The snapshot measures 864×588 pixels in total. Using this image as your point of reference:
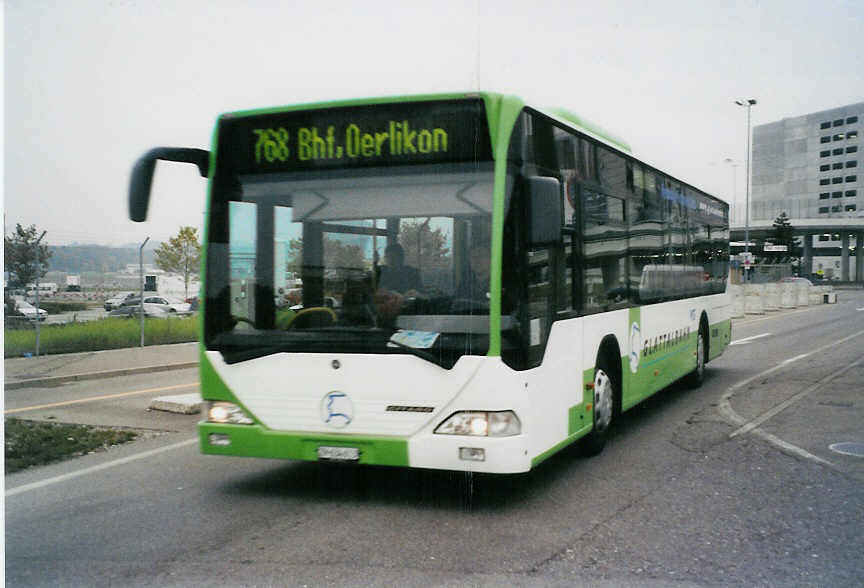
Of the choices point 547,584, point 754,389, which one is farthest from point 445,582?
point 754,389

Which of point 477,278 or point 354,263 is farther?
point 354,263

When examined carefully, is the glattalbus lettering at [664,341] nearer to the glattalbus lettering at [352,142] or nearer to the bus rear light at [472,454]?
the bus rear light at [472,454]

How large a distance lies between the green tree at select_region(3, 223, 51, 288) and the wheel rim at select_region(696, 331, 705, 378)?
10543 millimetres

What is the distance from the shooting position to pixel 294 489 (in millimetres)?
6684

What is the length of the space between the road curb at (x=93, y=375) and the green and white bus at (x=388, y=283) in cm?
870

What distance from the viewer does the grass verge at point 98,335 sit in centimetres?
1692

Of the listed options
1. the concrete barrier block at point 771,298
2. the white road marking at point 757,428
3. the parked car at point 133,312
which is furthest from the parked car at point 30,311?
the concrete barrier block at point 771,298

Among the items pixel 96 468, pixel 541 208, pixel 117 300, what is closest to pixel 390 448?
pixel 541 208

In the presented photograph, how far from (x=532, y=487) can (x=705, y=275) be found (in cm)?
730

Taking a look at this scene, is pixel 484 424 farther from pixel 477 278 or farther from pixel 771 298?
pixel 771 298

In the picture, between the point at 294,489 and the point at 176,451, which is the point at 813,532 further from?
the point at 176,451

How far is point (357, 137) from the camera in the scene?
19.5 ft

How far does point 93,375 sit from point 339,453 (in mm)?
10172

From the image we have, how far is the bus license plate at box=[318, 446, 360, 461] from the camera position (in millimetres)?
5883
